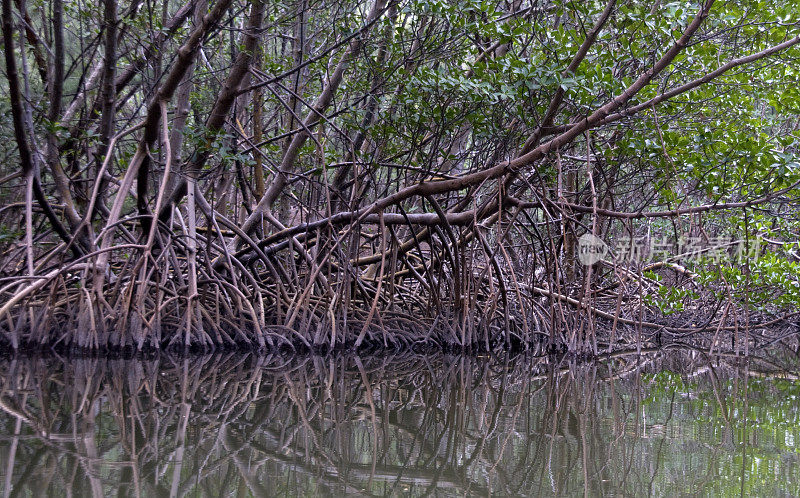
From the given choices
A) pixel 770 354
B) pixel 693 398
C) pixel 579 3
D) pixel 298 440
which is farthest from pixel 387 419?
pixel 770 354

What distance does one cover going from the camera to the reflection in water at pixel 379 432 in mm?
1714

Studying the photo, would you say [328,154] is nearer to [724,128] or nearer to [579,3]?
[579,3]

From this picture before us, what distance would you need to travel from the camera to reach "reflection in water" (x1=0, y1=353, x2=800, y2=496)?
171 centimetres

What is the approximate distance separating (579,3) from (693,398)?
9.73 ft

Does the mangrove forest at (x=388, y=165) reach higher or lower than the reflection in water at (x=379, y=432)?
higher

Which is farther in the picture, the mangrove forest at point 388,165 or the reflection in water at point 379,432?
the mangrove forest at point 388,165

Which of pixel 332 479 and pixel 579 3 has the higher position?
pixel 579 3

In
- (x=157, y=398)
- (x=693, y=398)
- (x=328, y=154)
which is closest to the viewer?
(x=157, y=398)

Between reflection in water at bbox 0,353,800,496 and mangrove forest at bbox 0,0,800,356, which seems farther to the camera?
mangrove forest at bbox 0,0,800,356

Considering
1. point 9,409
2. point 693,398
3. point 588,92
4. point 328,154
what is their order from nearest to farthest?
point 9,409 → point 693,398 → point 588,92 → point 328,154

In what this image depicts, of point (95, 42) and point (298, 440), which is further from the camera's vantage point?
point (95, 42)

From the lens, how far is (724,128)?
14.8ft

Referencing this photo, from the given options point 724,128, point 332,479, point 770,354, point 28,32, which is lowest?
point 332,479

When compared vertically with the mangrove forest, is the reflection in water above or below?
below
